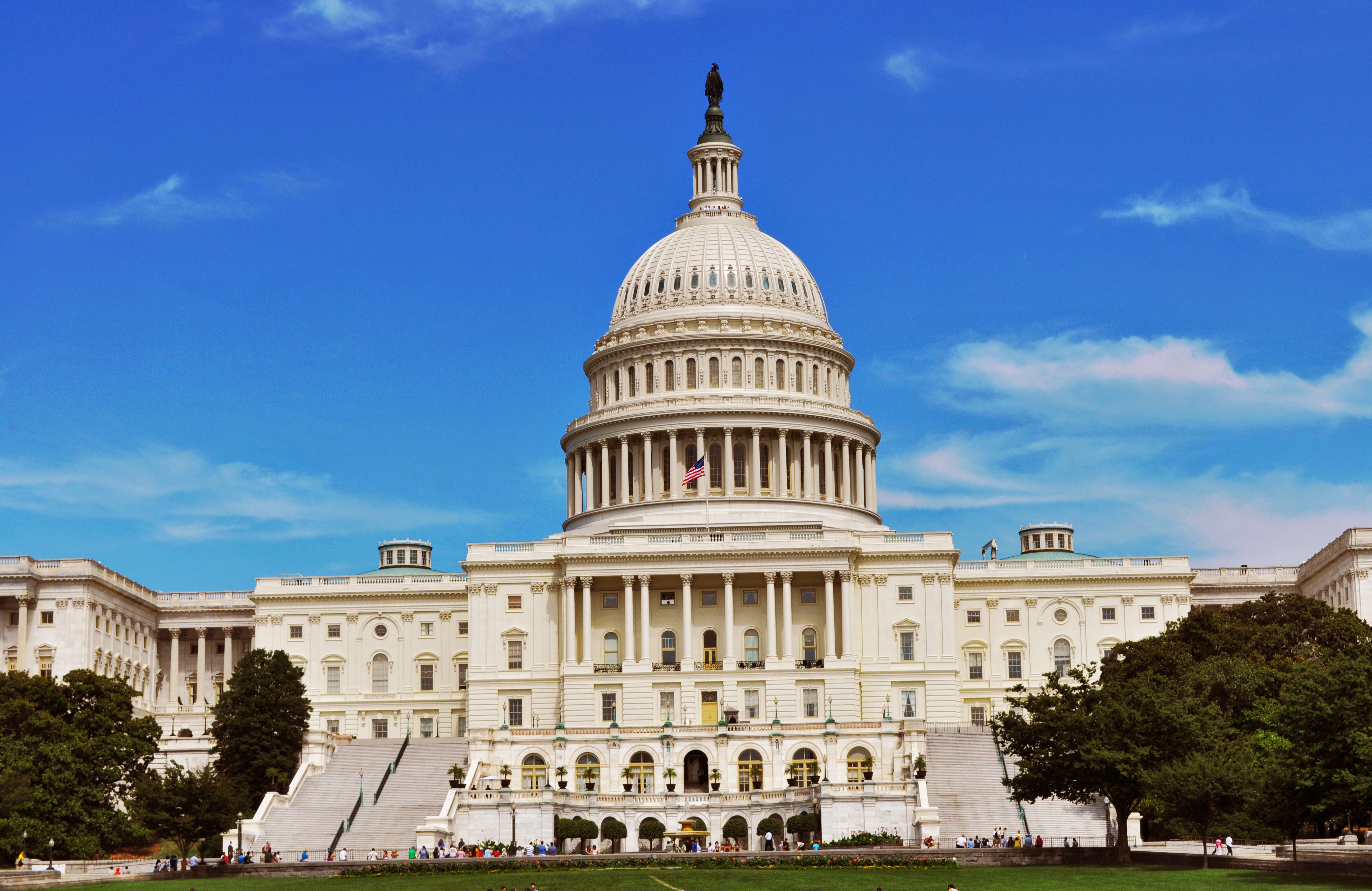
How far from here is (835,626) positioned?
119 m

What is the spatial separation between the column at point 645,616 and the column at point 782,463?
1769cm

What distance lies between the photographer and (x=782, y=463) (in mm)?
135875

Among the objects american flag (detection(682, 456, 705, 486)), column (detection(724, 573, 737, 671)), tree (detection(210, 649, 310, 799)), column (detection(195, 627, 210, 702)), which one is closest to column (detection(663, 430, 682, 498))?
american flag (detection(682, 456, 705, 486))

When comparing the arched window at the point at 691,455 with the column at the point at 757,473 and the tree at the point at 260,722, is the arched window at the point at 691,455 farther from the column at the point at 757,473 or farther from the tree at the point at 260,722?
the tree at the point at 260,722

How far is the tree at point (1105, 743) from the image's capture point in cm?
→ 7756

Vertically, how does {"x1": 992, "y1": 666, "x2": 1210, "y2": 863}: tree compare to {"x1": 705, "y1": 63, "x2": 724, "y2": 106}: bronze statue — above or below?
below

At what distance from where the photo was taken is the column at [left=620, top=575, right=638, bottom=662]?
11962 cm

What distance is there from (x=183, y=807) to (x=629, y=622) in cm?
3645

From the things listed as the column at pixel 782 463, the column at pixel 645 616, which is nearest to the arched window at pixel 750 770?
the column at pixel 645 616

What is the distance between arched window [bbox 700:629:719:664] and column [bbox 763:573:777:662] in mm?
3374

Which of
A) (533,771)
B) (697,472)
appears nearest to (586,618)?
(697,472)

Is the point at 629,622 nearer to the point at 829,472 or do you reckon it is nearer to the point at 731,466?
the point at 731,466

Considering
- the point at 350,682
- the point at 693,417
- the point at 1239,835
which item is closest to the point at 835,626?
the point at 693,417

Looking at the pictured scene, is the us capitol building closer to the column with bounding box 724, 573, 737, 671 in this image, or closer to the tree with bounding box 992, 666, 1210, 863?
the column with bounding box 724, 573, 737, 671
